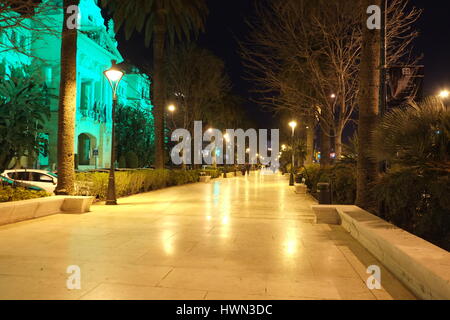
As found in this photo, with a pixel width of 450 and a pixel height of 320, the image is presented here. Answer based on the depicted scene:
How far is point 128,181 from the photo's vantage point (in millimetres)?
17391

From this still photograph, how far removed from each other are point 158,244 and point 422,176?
16.6 feet

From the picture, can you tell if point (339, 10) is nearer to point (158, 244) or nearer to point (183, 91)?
point (158, 244)

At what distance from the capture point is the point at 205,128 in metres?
46.6

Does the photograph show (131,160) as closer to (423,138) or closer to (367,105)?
(367,105)

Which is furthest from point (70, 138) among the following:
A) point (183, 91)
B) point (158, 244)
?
point (183, 91)

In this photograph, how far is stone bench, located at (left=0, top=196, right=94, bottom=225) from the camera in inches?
368

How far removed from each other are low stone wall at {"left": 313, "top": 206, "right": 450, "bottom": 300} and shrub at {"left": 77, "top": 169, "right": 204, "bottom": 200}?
10387 millimetres

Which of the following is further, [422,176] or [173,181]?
[173,181]

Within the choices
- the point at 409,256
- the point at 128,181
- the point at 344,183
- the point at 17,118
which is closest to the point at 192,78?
the point at 17,118

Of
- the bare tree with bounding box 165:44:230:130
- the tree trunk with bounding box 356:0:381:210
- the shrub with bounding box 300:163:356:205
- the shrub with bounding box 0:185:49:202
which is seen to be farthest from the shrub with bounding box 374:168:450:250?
the bare tree with bounding box 165:44:230:130

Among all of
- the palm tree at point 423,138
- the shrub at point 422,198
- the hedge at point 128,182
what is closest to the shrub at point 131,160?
the hedge at point 128,182

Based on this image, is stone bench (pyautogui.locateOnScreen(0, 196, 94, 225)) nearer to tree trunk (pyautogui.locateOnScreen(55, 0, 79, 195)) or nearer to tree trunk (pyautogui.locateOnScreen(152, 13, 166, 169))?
tree trunk (pyautogui.locateOnScreen(55, 0, 79, 195))

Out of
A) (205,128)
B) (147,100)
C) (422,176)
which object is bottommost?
(422,176)
